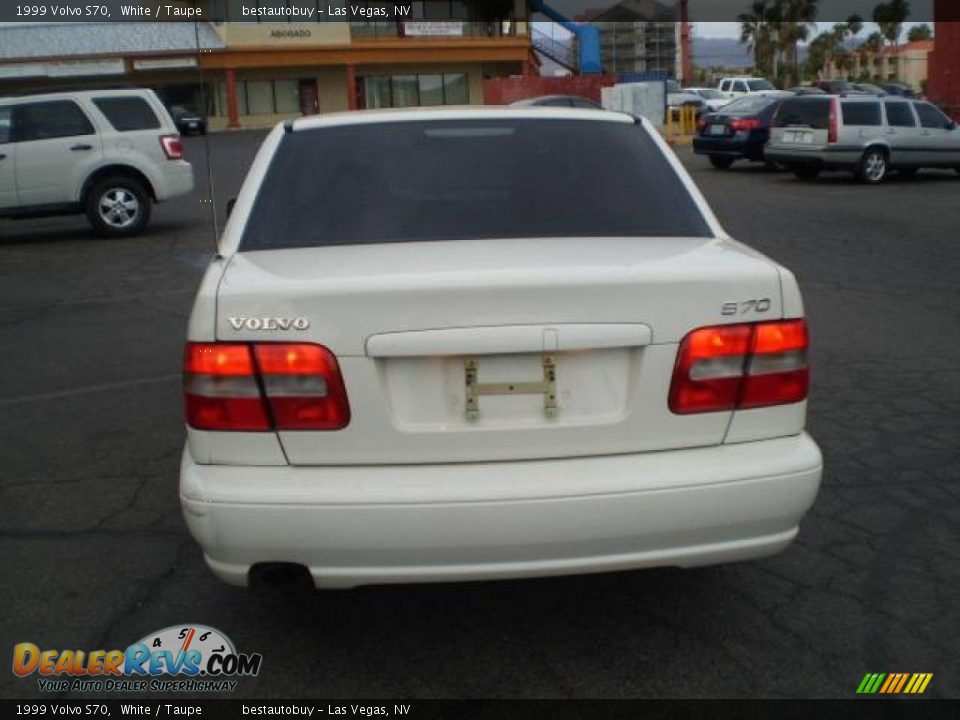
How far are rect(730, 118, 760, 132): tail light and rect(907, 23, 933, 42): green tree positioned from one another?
316ft

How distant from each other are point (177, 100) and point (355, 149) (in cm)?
4798

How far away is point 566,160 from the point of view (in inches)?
153

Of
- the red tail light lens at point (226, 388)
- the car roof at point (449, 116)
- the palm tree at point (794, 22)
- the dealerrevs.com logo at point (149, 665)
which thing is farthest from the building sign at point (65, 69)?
the red tail light lens at point (226, 388)

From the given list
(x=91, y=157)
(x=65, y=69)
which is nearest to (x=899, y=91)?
(x=91, y=157)

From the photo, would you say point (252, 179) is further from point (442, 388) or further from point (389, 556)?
point (389, 556)

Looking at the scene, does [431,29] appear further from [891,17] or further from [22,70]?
[891,17]

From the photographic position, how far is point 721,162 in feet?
72.2

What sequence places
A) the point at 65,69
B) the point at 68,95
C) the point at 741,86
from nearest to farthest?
the point at 68,95 → the point at 741,86 → the point at 65,69

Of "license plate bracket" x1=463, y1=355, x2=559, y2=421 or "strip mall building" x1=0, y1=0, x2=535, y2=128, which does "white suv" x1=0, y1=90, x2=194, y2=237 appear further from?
"strip mall building" x1=0, y1=0, x2=535, y2=128

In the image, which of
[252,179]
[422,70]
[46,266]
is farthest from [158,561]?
[422,70]

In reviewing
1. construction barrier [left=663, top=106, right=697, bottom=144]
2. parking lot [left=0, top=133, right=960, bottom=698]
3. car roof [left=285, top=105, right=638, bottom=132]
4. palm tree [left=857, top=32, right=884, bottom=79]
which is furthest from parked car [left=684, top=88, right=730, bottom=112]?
palm tree [left=857, top=32, right=884, bottom=79]

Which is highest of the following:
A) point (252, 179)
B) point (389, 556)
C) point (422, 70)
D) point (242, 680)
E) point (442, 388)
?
point (422, 70)

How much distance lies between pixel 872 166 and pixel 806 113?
1475 mm

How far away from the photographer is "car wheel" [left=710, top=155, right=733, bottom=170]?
71.2 feet
